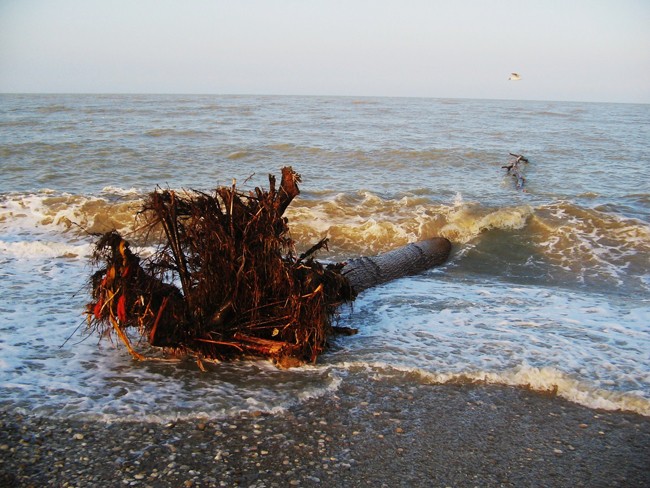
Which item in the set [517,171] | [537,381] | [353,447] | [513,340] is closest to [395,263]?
[513,340]

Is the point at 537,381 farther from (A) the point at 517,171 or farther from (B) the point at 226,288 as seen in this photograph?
(A) the point at 517,171

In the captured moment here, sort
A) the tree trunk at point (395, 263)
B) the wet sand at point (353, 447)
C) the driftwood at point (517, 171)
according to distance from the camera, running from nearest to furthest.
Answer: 1. the wet sand at point (353, 447)
2. the tree trunk at point (395, 263)
3. the driftwood at point (517, 171)

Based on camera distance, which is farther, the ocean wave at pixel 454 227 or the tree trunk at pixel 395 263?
the ocean wave at pixel 454 227

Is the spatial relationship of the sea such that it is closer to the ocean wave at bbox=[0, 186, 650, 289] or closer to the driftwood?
the ocean wave at bbox=[0, 186, 650, 289]

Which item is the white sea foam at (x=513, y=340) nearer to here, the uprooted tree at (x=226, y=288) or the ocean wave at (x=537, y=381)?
the ocean wave at (x=537, y=381)

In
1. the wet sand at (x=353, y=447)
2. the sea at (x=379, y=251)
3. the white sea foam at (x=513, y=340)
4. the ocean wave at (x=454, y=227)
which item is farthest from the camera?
the ocean wave at (x=454, y=227)

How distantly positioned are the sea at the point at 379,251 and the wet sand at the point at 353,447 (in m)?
0.23

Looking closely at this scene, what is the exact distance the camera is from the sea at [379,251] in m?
4.47

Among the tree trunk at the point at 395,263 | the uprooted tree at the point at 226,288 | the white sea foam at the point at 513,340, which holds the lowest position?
the white sea foam at the point at 513,340

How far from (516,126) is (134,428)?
91.9 ft

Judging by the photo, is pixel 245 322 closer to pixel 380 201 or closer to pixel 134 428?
pixel 134 428

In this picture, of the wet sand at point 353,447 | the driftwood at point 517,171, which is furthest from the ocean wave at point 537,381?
the driftwood at point 517,171

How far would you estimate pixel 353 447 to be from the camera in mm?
3586

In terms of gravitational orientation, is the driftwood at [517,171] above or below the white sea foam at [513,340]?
above
